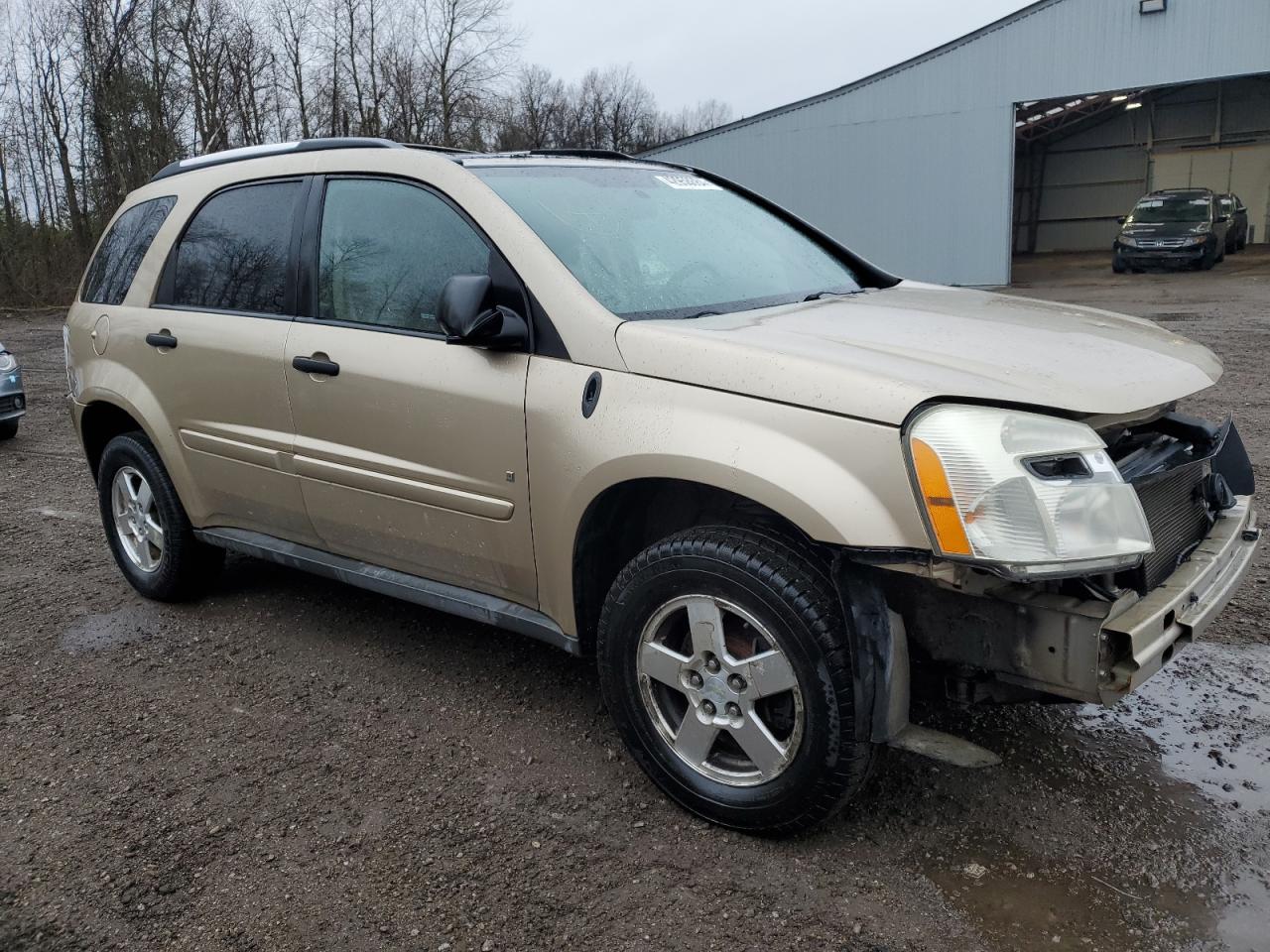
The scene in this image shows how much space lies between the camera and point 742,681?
2.63m

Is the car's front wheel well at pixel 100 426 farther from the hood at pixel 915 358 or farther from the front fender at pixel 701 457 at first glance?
the hood at pixel 915 358

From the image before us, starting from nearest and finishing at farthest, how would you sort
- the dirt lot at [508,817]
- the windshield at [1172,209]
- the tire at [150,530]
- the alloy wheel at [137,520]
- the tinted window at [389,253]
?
the dirt lot at [508,817] < the tinted window at [389,253] < the tire at [150,530] < the alloy wheel at [137,520] < the windshield at [1172,209]

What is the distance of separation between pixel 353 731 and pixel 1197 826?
8.28ft

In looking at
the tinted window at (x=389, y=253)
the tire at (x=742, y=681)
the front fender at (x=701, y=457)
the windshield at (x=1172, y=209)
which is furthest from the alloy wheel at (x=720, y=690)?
the windshield at (x=1172, y=209)

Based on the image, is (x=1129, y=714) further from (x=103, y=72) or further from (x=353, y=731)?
(x=103, y=72)

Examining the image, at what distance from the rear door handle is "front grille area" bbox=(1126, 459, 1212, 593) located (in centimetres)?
349

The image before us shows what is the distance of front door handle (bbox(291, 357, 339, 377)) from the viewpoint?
3.45m

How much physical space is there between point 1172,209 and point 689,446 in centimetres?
2527

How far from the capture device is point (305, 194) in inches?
147

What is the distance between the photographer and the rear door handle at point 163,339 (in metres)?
4.10

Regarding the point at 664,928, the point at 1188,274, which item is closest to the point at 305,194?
the point at 664,928

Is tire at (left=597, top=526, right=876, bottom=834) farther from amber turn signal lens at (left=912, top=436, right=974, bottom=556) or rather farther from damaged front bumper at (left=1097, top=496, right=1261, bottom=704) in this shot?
damaged front bumper at (left=1097, top=496, right=1261, bottom=704)

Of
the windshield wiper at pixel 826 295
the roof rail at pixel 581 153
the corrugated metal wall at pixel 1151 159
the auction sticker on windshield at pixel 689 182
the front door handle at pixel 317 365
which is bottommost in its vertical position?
the front door handle at pixel 317 365

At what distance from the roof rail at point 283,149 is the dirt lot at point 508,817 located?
6.23ft
